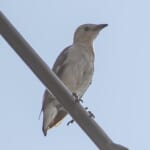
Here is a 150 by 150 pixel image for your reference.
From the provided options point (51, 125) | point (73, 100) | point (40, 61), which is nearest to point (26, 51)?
point (40, 61)

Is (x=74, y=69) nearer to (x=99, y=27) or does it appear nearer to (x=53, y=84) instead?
(x=99, y=27)

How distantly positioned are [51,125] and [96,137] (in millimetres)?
3203

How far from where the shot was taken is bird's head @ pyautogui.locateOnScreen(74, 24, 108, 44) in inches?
319

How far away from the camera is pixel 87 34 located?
8.30 m

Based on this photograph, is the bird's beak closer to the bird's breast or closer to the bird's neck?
the bird's neck

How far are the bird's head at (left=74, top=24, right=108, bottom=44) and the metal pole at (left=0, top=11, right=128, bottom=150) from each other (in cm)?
556

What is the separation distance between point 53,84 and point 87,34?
6.03m

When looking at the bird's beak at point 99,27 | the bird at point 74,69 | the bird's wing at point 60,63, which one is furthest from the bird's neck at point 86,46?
the bird's wing at point 60,63

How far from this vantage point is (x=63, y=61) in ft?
23.6

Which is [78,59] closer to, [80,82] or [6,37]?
[80,82]

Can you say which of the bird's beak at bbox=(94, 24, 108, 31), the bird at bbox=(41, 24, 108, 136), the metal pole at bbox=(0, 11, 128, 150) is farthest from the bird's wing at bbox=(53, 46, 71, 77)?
the metal pole at bbox=(0, 11, 128, 150)

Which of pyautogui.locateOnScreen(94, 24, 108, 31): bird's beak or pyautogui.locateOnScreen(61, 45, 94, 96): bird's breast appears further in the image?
pyautogui.locateOnScreen(94, 24, 108, 31): bird's beak

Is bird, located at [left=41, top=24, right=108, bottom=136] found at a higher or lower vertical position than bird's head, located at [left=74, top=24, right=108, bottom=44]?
lower

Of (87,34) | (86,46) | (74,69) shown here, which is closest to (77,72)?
(74,69)
